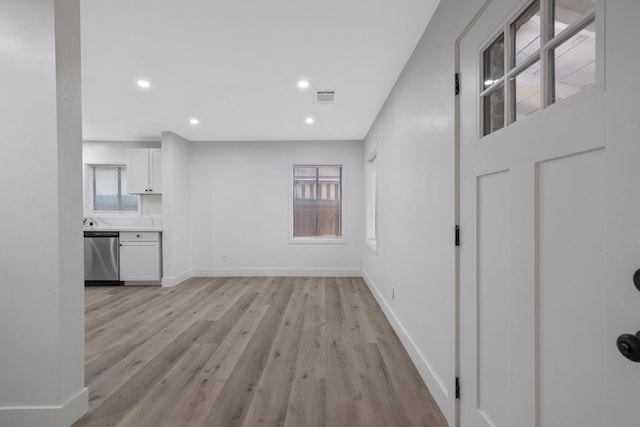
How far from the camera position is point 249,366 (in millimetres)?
2209

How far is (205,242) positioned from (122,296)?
1.54 metres

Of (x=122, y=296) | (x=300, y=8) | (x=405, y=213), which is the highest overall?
(x=300, y=8)

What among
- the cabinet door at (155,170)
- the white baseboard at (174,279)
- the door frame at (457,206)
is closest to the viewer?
the door frame at (457,206)

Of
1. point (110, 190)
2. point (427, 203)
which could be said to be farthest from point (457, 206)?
point (110, 190)

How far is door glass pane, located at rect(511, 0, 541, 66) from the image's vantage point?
38.9 inches

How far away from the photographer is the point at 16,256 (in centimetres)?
154

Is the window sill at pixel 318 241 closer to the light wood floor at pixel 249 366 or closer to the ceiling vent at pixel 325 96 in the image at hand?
the light wood floor at pixel 249 366

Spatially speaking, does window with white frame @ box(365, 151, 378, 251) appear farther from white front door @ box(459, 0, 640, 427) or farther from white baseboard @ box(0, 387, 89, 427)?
white baseboard @ box(0, 387, 89, 427)

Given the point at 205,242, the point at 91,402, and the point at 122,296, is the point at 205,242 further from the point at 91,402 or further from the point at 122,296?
the point at 91,402

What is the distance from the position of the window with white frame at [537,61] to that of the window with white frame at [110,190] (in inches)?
228

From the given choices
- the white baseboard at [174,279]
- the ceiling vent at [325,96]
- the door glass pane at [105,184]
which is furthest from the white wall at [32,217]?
the door glass pane at [105,184]

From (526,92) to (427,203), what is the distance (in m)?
1.00

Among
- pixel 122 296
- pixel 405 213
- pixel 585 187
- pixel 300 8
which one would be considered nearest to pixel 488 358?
pixel 585 187

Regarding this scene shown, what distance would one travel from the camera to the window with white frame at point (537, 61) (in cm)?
80
